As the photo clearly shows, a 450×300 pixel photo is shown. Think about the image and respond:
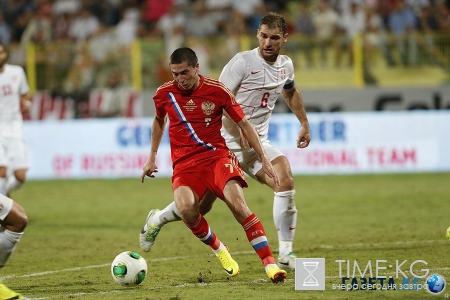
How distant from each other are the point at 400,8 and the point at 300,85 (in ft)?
10.2

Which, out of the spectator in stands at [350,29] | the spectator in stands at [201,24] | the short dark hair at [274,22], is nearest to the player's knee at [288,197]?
the short dark hair at [274,22]

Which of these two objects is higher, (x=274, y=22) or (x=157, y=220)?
(x=274, y=22)

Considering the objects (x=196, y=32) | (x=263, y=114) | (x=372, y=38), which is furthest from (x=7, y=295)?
(x=196, y=32)

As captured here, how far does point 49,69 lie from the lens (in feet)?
65.8

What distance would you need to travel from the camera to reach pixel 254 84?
8.04 meters

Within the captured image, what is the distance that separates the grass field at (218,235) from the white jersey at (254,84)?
141 cm

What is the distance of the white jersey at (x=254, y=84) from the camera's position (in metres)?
7.95

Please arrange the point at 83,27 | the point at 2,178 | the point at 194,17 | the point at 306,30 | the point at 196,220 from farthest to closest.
→ the point at 83,27 < the point at 194,17 < the point at 306,30 < the point at 2,178 < the point at 196,220

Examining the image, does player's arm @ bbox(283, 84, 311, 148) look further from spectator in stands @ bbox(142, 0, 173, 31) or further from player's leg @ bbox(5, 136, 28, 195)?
spectator in stands @ bbox(142, 0, 173, 31)

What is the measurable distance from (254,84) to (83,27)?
13650 millimetres

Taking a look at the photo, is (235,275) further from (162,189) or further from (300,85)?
(300,85)

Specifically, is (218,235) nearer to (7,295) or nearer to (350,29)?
(7,295)

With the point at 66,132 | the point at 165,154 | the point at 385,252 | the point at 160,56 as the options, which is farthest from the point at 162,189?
the point at 385,252

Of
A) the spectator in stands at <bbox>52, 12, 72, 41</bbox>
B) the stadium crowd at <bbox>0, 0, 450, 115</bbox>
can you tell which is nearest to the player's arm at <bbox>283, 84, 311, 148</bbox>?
the stadium crowd at <bbox>0, 0, 450, 115</bbox>
